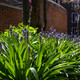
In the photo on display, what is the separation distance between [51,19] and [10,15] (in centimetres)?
610

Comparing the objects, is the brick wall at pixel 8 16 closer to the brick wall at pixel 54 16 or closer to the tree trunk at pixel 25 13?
the brick wall at pixel 54 16

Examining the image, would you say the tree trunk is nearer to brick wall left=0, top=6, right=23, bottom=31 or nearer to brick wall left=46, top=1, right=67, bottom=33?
brick wall left=0, top=6, right=23, bottom=31

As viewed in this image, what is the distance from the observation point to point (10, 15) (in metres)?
12.9

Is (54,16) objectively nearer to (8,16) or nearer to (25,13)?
(8,16)

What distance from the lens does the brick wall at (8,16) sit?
39.7 ft

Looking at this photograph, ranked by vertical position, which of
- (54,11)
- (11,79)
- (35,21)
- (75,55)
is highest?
(54,11)

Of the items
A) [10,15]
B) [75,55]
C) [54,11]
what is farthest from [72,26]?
[75,55]

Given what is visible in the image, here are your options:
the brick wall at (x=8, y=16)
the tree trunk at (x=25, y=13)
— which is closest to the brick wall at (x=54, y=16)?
the brick wall at (x=8, y=16)

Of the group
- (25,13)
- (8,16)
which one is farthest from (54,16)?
(25,13)

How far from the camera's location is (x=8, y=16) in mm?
12742

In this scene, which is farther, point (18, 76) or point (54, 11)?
point (54, 11)

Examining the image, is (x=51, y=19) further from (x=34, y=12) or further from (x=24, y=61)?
(x=24, y=61)

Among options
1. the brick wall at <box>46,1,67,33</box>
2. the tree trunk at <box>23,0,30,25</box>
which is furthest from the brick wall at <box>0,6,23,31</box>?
the tree trunk at <box>23,0,30,25</box>

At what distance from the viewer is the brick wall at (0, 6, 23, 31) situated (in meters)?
12.1
